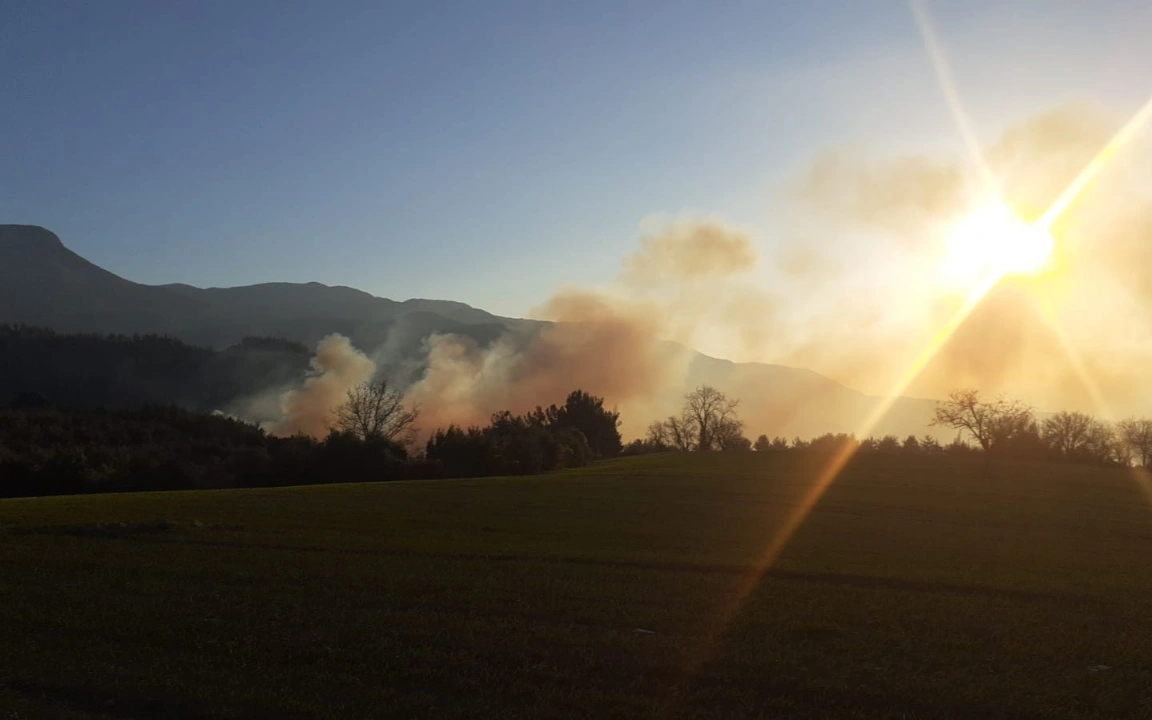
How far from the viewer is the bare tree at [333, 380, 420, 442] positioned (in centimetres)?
10494

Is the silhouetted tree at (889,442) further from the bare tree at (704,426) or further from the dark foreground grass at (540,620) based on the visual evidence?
the dark foreground grass at (540,620)

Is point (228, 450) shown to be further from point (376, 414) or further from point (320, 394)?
point (320, 394)

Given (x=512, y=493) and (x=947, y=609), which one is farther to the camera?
(x=512, y=493)

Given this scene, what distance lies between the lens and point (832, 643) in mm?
14523

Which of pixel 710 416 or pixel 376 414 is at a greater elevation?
pixel 710 416

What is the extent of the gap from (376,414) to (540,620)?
9514cm

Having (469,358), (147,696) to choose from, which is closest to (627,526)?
(147,696)

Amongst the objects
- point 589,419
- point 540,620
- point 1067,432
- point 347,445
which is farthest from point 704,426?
point 540,620

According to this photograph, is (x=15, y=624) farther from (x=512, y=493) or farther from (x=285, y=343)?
(x=285, y=343)

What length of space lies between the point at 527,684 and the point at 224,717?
12.2ft

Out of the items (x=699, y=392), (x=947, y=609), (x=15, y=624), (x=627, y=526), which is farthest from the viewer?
(x=699, y=392)

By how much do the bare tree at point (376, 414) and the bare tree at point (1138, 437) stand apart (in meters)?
106

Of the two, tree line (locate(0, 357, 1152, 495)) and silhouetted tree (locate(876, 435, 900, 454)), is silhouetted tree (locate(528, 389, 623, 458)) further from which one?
silhouetted tree (locate(876, 435, 900, 454))

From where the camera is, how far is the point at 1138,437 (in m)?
133
